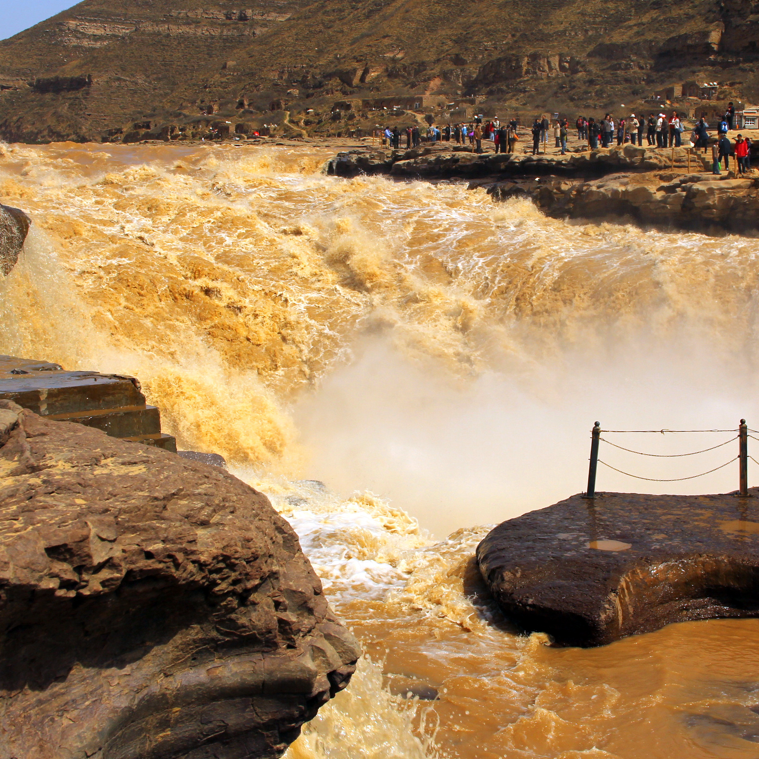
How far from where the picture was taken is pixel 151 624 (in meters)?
3.05

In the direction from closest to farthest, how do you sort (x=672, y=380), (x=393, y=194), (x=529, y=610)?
(x=529, y=610) → (x=672, y=380) → (x=393, y=194)

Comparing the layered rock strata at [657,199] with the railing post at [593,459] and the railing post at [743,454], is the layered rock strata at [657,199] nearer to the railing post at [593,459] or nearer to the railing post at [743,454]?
the railing post at [743,454]

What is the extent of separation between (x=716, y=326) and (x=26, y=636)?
11623mm

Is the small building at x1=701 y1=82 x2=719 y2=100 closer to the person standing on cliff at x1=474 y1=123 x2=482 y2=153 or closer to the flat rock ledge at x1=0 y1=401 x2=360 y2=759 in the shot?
the person standing on cliff at x1=474 y1=123 x2=482 y2=153

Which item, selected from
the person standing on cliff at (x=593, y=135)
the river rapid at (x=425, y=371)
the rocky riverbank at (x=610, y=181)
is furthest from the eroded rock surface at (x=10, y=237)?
the person standing on cliff at (x=593, y=135)

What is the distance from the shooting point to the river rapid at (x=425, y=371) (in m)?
5.00

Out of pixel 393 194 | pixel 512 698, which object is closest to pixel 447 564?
pixel 512 698

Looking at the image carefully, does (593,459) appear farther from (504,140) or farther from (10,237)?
(504,140)

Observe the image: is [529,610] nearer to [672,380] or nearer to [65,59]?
[672,380]

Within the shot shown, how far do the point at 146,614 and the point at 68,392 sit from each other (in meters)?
3.27

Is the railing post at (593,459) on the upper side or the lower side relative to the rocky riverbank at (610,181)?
lower

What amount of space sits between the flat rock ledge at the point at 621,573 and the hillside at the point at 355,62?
2471cm

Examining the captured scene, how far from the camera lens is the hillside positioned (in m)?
35.3

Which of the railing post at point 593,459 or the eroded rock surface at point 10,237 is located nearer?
the railing post at point 593,459
